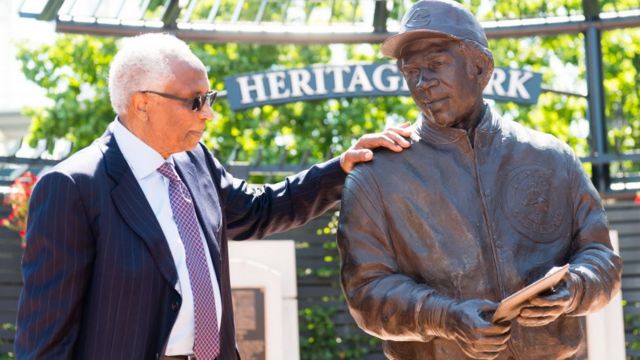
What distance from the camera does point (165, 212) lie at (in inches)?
163

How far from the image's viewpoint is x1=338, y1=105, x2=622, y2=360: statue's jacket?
3.91 meters

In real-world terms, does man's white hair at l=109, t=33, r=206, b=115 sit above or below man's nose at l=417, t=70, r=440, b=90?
above

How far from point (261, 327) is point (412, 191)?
4447 millimetres

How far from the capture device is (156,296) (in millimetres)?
3973

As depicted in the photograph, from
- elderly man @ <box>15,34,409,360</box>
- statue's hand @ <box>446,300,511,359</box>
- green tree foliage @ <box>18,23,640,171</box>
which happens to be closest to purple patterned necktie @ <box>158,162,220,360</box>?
elderly man @ <box>15,34,409,360</box>

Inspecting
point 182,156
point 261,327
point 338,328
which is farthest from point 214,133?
point 182,156

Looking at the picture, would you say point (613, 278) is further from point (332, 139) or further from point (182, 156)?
point (332, 139)

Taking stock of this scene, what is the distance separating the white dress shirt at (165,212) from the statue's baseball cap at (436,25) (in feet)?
2.82

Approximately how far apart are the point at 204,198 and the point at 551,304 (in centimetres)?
133

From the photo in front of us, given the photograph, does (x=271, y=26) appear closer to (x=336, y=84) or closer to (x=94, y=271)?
(x=336, y=84)

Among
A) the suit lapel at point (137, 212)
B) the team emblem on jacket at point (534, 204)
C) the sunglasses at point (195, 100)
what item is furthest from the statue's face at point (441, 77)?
the suit lapel at point (137, 212)

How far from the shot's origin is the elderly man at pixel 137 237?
3.93 meters

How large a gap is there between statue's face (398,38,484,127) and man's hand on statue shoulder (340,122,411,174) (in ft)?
0.46

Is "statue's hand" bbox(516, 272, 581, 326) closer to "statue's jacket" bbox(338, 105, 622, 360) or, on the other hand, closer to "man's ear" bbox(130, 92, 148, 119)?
"statue's jacket" bbox(338, 105, 622, 360)
